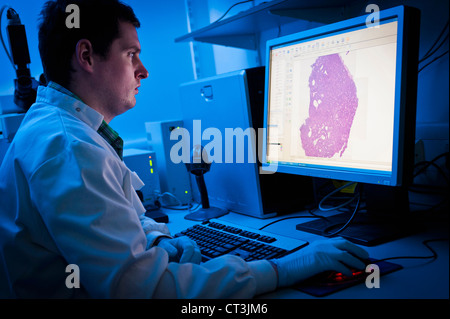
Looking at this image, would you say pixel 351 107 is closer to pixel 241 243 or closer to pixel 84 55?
pixel 241 243

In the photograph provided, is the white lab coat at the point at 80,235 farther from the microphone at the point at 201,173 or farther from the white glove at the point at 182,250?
the microphone at the point at 201,173

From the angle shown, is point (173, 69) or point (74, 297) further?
point (173, 69)

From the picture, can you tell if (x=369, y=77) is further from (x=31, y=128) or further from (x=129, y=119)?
(x=129, y=119)

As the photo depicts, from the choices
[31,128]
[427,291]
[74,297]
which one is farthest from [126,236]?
[427,291]

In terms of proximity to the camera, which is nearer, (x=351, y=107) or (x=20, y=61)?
(x=351, y=107)

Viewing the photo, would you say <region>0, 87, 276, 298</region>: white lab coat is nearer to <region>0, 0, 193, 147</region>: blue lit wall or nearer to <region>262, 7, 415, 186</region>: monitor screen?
<region>262, 7, 415, 186</region>: monitor screen

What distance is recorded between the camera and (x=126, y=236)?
2.23 feet

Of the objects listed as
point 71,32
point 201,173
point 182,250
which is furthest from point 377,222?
point 71,32

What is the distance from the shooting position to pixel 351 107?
0.92 meters

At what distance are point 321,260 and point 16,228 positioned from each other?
0.57 m

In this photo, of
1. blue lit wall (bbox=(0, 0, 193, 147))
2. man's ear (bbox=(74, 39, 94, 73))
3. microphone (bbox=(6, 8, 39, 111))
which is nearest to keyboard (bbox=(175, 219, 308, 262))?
man's ear (bbox=(74, 39, 94, 73))

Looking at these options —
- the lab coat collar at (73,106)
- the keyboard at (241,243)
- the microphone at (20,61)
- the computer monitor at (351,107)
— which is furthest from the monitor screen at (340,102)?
the microphone at (20,61)

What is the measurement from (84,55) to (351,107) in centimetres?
63
